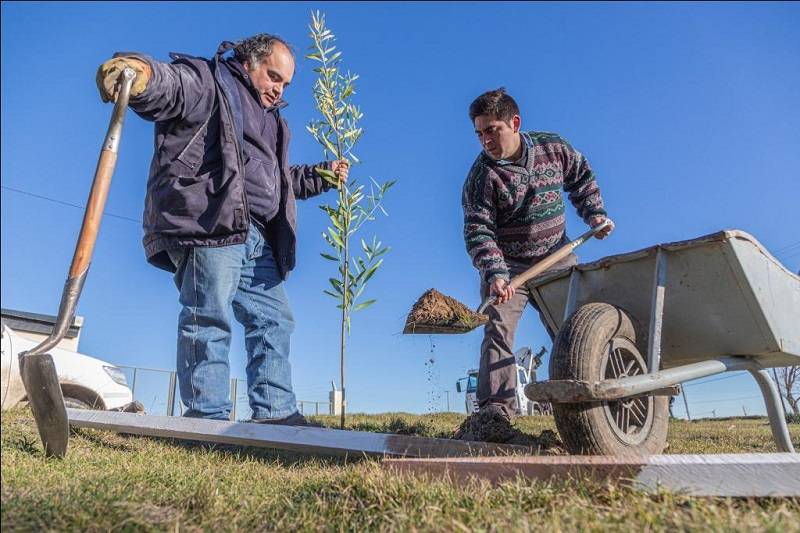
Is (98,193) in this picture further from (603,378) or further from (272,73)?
(272,73)

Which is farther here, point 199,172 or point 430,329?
point 430,329

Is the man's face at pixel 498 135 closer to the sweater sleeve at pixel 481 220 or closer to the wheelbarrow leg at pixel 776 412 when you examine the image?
the sweater sleeve at pixel 481 220

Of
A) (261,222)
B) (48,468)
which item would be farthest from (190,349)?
(48,468)

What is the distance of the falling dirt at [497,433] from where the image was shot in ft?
10.2

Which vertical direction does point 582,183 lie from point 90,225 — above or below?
above

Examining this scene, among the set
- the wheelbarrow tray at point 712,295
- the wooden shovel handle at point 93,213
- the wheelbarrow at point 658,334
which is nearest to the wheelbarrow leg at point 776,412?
the wheelbarrow at point 658,334

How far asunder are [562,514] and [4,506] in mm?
1249

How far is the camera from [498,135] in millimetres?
4016

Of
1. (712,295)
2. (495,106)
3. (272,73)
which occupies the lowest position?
(712,295)

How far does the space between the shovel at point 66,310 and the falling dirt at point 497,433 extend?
212 cm

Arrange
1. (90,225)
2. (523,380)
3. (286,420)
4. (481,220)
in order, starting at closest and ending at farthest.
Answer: (90,225) < (286,420) < (481,220) < (523,380)

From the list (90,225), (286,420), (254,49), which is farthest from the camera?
(254,49)

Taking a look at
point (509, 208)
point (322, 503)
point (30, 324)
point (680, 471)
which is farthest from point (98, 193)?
point (509, 208)

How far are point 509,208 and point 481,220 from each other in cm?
22
